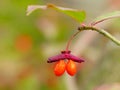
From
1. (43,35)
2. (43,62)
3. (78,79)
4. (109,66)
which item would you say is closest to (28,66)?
(43,62)

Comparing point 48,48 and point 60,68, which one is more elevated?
point 48,48

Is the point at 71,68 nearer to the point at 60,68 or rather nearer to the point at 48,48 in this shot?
the point at 60,68

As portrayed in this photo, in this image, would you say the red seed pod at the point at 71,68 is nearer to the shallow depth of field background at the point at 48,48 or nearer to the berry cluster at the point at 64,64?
the berry cluster at the point at 64,64

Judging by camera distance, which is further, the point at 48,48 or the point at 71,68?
the point at 48,48

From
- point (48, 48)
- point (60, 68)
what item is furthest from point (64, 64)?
point (48, 48)

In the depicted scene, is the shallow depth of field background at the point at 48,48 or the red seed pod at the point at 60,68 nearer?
the red seed pod at the point at 60,68

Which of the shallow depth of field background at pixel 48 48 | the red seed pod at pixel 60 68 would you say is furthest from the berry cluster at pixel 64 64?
the shallow depth of field background at pixel 48 48

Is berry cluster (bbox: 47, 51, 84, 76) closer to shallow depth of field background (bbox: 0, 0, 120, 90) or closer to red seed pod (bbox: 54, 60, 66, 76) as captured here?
red seed pod (bbox: 54, 60, 66, 76)

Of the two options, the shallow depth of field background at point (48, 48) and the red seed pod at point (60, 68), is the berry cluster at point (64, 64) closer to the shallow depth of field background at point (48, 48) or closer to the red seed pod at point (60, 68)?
the red seed pod at point (60, 68)
